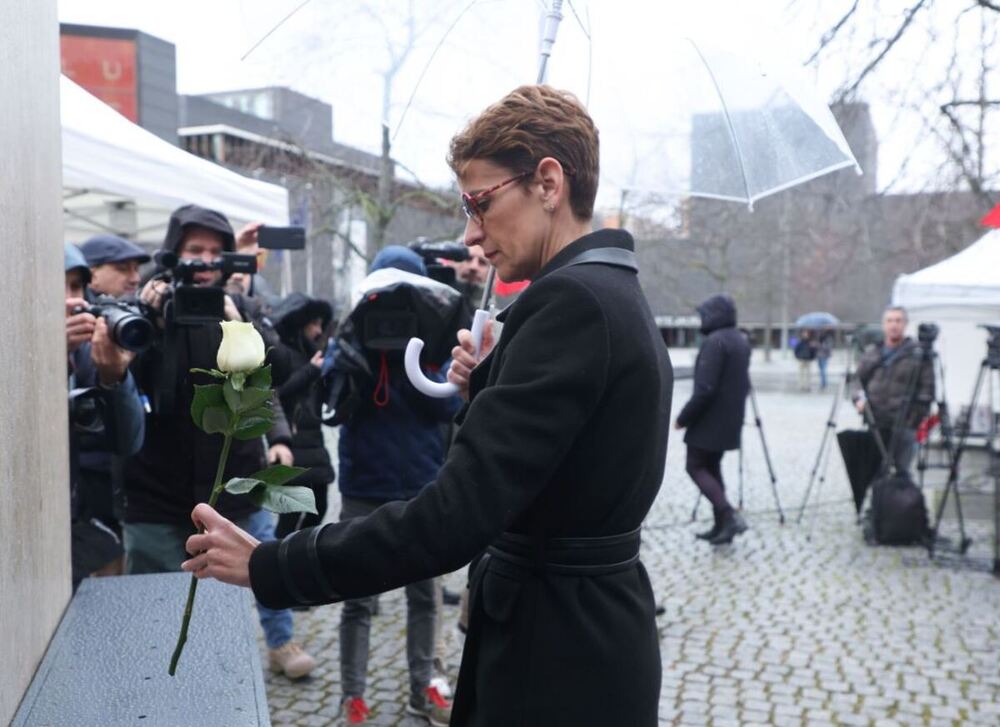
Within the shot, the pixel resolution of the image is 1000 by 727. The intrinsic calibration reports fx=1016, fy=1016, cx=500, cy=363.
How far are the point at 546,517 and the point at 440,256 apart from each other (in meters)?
3.72

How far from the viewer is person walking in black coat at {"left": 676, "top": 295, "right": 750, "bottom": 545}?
26.7ft

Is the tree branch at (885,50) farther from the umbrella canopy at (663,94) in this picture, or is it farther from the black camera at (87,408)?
the black camera at (87,408)

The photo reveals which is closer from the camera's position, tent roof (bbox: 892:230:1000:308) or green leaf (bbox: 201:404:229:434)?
green leaf (bbox: 201:404:229:434)

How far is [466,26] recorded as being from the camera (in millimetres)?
3404

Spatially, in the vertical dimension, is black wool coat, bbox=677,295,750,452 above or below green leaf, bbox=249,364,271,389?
below

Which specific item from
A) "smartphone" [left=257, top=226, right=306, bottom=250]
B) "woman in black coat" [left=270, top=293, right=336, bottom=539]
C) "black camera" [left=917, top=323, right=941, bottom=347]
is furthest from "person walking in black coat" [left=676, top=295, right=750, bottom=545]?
"smartphone" [left=257, top=226, right=306, bottom=250]

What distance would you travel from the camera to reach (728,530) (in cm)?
812

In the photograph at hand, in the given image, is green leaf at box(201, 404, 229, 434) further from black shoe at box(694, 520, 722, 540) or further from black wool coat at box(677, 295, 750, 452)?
black shoe at box(694, 520, 722, 540)

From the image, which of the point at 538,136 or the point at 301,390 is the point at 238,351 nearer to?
the point at 538,136

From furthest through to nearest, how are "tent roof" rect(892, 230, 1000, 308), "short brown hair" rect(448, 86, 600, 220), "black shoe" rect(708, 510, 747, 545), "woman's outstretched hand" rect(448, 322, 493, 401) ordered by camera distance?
"black shoe" rect(708, 510, 747, 545) < "tent roof" rect(892, 230, 1000, 308) < "woman's outstretched hand" rect(448, 322, 493, 401) < "short brown hair" rect(448, 86, 600, 220)

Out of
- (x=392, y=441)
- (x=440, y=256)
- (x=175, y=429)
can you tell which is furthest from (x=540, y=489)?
(x=440, y=256)

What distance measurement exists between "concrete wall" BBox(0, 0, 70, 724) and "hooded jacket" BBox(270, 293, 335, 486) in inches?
97.8

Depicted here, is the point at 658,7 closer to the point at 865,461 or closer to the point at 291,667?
the point at 291,667

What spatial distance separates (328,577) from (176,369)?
2.40 meters
